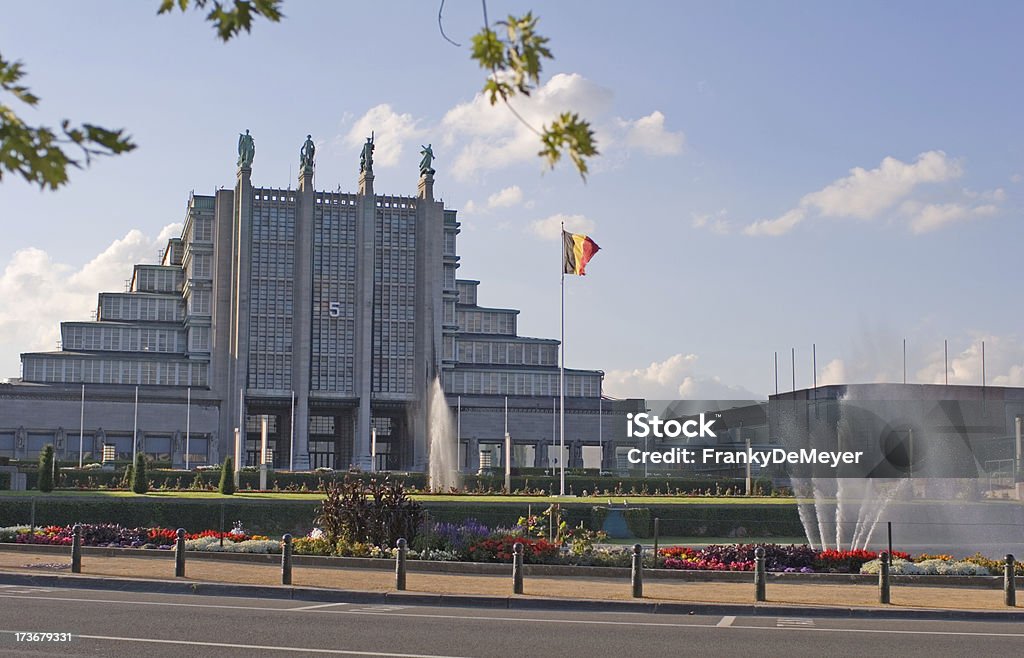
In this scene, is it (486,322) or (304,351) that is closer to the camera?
(304,351)

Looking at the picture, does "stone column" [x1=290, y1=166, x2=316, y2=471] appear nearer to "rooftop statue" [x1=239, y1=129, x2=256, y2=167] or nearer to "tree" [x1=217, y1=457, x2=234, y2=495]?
"rooftop statue" [x1=239, y1=129, x2=256, y2=167]

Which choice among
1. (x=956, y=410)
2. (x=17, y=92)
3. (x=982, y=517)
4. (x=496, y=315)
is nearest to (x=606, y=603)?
(x=17, y=92)

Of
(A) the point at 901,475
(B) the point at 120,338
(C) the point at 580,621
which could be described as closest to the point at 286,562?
(C) the point at 580,621

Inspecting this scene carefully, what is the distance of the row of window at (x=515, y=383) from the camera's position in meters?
114

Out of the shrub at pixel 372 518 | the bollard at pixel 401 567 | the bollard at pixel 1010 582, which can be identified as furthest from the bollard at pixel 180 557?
the bollard at pixel 1010 582

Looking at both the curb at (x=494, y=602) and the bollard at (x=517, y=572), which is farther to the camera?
the bollard at (x=517, y=572)

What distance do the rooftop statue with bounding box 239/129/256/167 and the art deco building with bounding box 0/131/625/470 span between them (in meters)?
0.20

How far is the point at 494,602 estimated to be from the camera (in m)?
20.7

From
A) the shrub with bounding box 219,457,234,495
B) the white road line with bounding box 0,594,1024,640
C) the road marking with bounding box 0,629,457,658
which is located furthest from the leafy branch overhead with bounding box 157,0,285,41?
the shrub with bounding box 219,457,234,495

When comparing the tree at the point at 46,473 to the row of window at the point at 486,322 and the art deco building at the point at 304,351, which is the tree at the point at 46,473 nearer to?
the art deco building at the point at 304,351

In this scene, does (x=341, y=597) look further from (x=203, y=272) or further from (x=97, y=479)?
(x=203, y=272)

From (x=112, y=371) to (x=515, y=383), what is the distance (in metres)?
36.0

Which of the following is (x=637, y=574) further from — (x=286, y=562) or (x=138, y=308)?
(x=138, y=308)

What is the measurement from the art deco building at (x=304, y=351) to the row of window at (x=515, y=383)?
0.15 meters
